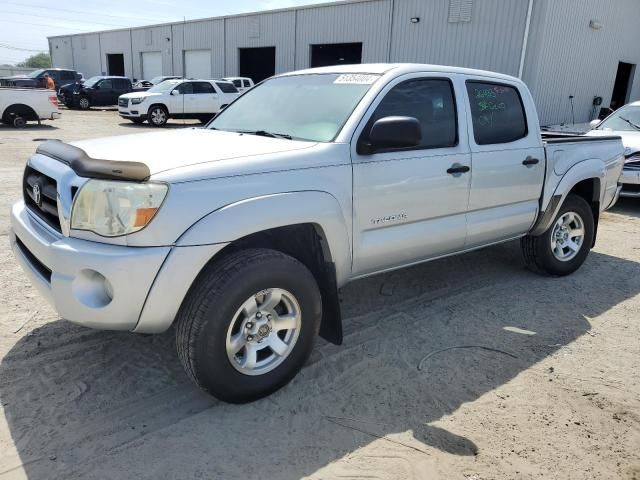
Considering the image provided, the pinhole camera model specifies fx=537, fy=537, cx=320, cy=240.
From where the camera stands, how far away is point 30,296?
4320 mm

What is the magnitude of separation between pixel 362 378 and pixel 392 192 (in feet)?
3.97

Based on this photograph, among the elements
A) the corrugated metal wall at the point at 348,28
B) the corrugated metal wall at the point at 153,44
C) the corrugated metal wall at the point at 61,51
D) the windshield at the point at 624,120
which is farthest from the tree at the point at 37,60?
the windshield at the point at 624,120

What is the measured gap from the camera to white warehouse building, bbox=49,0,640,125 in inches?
675

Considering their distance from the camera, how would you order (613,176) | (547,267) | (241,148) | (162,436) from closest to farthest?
(162,436), (241,148), (547,267), (613,176)

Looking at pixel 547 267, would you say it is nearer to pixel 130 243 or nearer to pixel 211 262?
pixel 211 262

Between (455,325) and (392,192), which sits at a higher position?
(392,192)

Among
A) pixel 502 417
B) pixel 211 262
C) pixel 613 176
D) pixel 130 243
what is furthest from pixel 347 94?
pixel 613 176

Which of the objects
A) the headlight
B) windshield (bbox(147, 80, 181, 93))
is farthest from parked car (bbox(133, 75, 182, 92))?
the headlight

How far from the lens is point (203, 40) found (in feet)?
106

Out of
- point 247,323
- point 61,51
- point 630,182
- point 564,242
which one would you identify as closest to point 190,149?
point 247,323

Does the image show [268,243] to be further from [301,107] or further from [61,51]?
[61,51]

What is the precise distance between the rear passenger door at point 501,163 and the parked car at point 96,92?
2546cm

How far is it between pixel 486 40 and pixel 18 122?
15588 millimetres

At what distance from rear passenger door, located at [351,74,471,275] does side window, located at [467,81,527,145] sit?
0.21m
